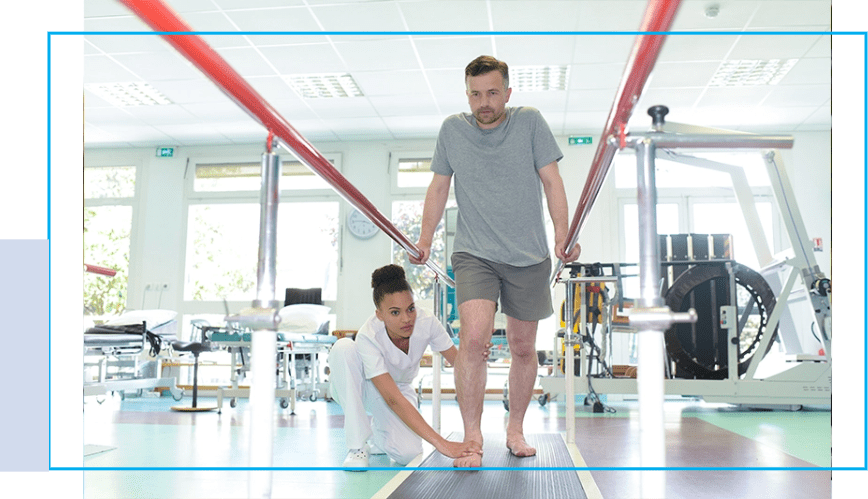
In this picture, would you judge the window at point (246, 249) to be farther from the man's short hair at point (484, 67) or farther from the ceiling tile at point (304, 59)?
the man's short hair at point (484, 67)

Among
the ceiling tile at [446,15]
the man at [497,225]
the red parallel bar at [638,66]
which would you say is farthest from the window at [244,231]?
→ the red parallel bar at [638,66]

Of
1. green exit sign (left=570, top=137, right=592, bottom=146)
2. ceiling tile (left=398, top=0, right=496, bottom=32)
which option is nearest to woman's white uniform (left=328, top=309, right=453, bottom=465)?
ceiling tile (left=398, top=0, right=496, bottom=32)

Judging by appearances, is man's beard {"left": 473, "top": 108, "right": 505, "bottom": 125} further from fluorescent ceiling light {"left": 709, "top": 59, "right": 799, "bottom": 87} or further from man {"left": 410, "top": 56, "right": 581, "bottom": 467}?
fluorescent ceiling light {"left": 709, "top": 59, "right": 799, "bottom": 87}

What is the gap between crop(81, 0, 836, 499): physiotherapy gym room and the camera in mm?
1432

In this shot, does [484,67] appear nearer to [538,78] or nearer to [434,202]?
[434,202]

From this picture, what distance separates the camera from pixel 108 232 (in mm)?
8344

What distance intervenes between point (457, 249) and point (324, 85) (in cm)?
476

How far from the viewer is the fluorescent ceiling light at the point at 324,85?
6289 millimetres

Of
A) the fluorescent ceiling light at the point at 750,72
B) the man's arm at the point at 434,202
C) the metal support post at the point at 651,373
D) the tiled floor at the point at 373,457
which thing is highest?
the fluorescent ceiling light at the point at 750,72

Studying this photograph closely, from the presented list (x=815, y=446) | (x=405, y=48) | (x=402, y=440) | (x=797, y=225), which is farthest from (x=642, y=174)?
(x=405, y=48)

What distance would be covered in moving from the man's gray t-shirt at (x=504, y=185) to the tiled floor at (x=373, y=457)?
0.72m

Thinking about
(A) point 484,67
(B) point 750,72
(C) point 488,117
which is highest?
(B) point 750,72

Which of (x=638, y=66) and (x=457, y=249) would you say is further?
Result: (x=457, y=249)

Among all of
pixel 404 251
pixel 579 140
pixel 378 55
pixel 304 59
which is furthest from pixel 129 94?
pixel 579 140
